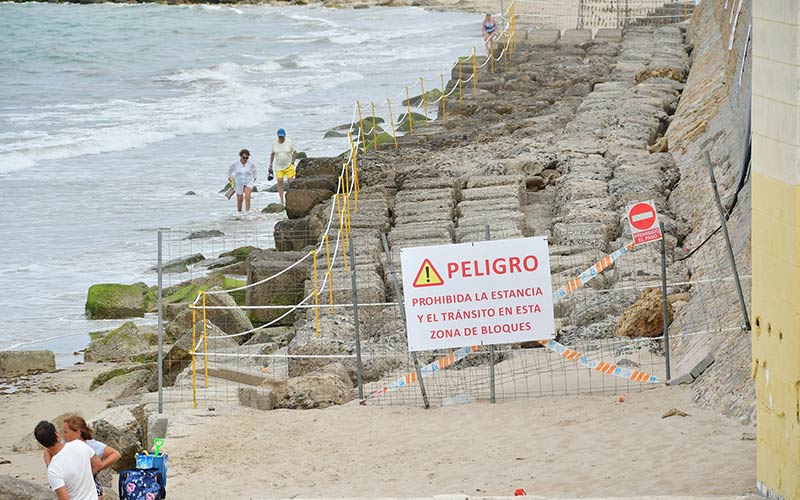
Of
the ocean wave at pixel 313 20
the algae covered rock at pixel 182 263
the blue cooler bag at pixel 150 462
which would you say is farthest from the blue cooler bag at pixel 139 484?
the ocean wave at pixel 313 20

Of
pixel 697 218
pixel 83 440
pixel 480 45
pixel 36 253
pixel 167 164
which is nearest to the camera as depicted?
pixel 83 440

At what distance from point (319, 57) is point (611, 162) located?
128ft

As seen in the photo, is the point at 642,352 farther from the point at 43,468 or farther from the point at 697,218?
the point at 43,468

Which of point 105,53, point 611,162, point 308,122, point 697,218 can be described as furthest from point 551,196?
point 105,53

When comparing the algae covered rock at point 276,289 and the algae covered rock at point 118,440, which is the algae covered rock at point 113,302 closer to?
the algae covered rock at point 276,289

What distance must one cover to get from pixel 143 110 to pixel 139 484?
35686mm

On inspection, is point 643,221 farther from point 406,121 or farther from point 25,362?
point 406,121

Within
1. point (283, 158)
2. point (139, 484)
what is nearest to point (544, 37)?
point (283, 158)

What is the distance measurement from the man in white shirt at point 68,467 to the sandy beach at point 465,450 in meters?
1.48

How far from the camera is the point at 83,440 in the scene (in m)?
9.79

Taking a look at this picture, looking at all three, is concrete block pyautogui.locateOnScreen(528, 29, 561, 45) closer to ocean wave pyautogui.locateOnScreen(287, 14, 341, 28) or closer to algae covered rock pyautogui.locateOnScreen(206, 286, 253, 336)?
algae covered rock pyautogui.locateOnScreen(206, 286, 253, 336)

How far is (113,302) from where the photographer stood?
20.4m

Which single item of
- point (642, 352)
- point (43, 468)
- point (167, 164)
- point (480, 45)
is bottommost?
point (43, 468)

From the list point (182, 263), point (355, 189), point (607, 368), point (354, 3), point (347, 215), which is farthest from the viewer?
point (354, 3)
